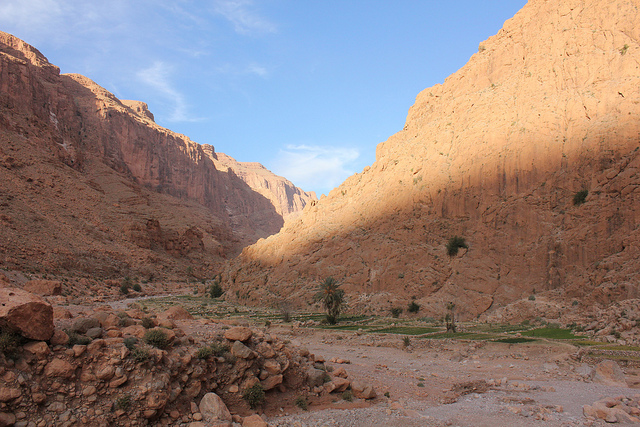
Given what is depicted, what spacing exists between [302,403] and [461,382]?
315 inches

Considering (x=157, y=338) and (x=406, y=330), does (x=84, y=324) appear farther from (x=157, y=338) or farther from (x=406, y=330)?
(x=406, y=330)

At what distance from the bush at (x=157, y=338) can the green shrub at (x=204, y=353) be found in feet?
2.78

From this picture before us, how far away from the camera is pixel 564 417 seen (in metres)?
11.7

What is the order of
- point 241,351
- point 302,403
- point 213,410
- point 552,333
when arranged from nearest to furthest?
point 213,410 < point 241,351 < point 302,403 < point 552,333

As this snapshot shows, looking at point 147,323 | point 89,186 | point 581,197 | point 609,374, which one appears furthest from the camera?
point 89,186

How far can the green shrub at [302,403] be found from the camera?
11630 mm

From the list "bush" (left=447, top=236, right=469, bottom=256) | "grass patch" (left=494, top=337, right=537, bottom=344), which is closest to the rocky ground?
"grass patch" (left=494, top=337, right=537, bottom=344)

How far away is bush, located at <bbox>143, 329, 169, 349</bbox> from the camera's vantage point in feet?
33.4

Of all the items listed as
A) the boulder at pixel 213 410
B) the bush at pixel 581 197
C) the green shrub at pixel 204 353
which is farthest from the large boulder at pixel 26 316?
the bush at pixel 581 197

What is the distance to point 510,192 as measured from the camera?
40656 millimetres

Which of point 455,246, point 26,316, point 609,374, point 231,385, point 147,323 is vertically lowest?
point 609,374

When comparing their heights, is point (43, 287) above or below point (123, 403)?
above

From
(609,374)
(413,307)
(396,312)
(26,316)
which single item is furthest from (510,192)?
(26,316)

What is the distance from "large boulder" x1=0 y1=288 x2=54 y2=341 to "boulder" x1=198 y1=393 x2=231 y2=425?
3.82m
